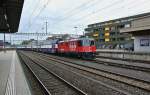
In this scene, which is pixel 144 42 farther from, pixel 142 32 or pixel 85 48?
pixel 85 48

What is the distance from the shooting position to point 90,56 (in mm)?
36750

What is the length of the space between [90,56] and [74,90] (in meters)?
24.0

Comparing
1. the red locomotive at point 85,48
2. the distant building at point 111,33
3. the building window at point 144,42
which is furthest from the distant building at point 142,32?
the distant building at point 111,33

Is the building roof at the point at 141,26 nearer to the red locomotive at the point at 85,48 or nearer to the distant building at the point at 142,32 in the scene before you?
the distant building at the point at 142,32

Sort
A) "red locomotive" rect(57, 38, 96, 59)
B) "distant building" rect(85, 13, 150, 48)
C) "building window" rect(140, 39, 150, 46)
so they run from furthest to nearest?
1. "distant building" rect(85, 13, 150, 48)
2. "building window" rect(140, 39, 150, 46)
3. "red locomotive" rect(57, 38, 96, 59)

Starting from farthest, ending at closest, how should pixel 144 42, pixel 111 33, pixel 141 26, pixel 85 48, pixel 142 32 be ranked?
pixel 111 33 < pixel 142 32 < pixel 144 42 < pixel 141 26 < pixel 85 48

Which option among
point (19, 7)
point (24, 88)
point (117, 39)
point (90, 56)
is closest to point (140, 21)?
point (90, 56)

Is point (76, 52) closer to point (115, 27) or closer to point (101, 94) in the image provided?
point (101, 94)

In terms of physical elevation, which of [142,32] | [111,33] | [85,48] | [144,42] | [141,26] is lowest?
[85,48]

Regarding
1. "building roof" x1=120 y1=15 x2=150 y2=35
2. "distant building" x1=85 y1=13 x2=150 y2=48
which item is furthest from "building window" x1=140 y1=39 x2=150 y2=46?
"distant building" x1=85 y1=13 x2=150 y2=48

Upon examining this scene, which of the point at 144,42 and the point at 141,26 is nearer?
the point at 141,26

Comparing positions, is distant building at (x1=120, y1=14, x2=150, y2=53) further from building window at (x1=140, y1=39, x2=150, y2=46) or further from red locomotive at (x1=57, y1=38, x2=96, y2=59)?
red locomotive at (x1=57, y1=38, x2=96, y2=59)

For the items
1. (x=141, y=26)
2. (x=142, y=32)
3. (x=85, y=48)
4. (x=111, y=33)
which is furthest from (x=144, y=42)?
(x=111, y=33)

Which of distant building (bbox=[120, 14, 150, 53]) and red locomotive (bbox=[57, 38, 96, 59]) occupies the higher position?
distant building (bbox=[120, 14, 150, 53])
